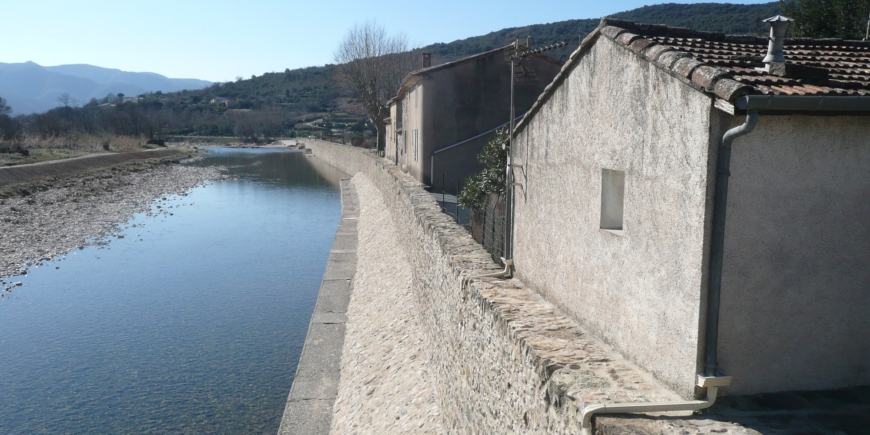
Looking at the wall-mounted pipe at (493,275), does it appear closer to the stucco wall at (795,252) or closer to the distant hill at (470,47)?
the stucco wall at (795,252)

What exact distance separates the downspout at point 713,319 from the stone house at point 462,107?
62.0ft

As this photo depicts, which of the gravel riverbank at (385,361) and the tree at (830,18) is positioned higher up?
the tree at (830,18)

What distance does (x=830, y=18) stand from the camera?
18141mm

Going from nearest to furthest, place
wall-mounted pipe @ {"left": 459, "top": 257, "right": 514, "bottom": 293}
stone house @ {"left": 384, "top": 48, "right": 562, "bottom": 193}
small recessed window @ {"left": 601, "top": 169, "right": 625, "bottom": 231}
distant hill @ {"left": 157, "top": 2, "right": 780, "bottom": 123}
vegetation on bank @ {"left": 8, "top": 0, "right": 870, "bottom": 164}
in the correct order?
small recessed window @ {"left": 601, "top": 169, "right": 625, "bottom": 231}
wall-mounted pipe @ {"left": 459, "top": 257, "right": 514, "bottom": 293}
vegetation on bank @ {"left": 8, "top": 0, "right": 870, "bottom": 164}
stone house @ {"left": 384, "top": 48, "right": 562, "bottom": 193}
distant hill @ {"left": 157, "top": 2, "right": 780, "bottom": 123}

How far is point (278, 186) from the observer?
4506 cm

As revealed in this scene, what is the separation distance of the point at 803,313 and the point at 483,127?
1983cm

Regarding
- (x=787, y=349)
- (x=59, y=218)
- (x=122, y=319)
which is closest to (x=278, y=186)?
(x=59, y=218)

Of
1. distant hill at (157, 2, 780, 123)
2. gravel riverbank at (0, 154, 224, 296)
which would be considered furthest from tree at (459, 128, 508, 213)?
distant hill at (157, 2, 780, 123)

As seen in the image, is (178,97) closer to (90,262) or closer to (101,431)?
(90,262)

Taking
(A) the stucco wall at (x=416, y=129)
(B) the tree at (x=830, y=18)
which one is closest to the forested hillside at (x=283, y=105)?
(A) the stucco wall at (x=416, y=129)

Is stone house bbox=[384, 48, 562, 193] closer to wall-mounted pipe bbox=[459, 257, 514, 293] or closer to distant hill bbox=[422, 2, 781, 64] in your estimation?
distant hill bbox=[422, 2, 781, 64]

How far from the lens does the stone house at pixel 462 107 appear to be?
75.6 ft

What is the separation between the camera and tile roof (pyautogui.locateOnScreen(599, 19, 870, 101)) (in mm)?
4145

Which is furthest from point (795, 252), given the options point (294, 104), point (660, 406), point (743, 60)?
point (294, 104)
